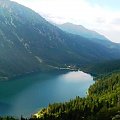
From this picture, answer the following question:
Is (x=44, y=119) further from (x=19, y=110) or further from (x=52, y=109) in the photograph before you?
(x=19, y=110)

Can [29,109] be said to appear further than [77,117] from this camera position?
Yes

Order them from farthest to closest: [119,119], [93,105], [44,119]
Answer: [93,105] < [44,119] < [119,119]

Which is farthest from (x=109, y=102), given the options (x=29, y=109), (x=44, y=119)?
(x=29, y=109)

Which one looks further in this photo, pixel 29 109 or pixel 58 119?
pixel 29 109

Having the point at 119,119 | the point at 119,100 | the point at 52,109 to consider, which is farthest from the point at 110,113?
A: the point at 52,109

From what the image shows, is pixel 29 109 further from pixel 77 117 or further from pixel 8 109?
pixel 77 117

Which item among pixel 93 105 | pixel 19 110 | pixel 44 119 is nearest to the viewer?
pixel 44 119

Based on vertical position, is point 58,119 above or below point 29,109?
below

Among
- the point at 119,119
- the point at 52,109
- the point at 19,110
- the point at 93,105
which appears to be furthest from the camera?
the point at 19,110

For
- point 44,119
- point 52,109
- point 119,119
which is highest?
point 52,109
